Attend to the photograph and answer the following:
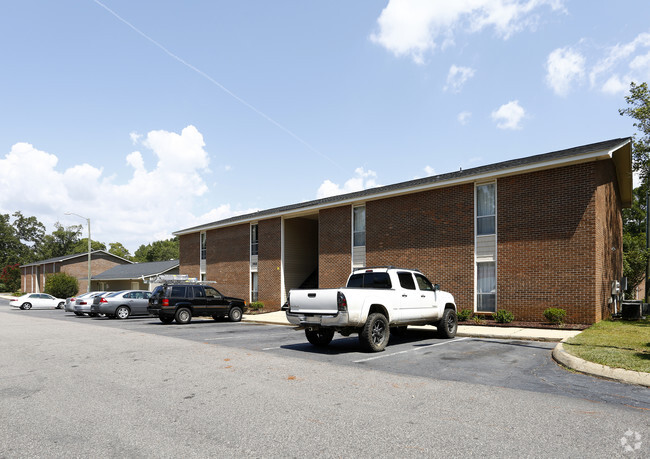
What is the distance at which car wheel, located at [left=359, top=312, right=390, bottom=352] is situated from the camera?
10.6m

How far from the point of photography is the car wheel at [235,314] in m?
22.7

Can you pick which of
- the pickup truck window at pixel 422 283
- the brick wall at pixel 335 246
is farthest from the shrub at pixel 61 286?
the pickup truck window at pixel 422 283

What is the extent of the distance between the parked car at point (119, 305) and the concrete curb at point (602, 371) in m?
22.6

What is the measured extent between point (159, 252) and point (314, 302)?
110m

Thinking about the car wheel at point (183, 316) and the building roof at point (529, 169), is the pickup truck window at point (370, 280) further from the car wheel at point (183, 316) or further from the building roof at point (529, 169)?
the car wheel at point (183, 316)

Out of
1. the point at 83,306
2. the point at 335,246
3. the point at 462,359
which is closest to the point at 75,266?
the point at 83,306

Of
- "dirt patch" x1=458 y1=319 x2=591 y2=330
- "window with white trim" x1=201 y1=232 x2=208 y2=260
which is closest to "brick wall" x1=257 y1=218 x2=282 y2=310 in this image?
"window with white trim" x1=201 y1=232 x2=208 y2=260

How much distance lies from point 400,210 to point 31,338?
15.7m

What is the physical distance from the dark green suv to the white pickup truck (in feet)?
35.0

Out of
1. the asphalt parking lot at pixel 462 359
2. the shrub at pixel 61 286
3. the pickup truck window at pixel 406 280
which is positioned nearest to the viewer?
the asphalt parking lot at pixel 462 359

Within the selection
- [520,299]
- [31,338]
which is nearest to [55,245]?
[31,338]

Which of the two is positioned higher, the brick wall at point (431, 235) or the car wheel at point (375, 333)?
the brick wall at point (431, 235)

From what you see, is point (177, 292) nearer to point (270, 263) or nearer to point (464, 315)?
point (270, 263)

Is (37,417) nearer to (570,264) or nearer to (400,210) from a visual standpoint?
(570,264)
